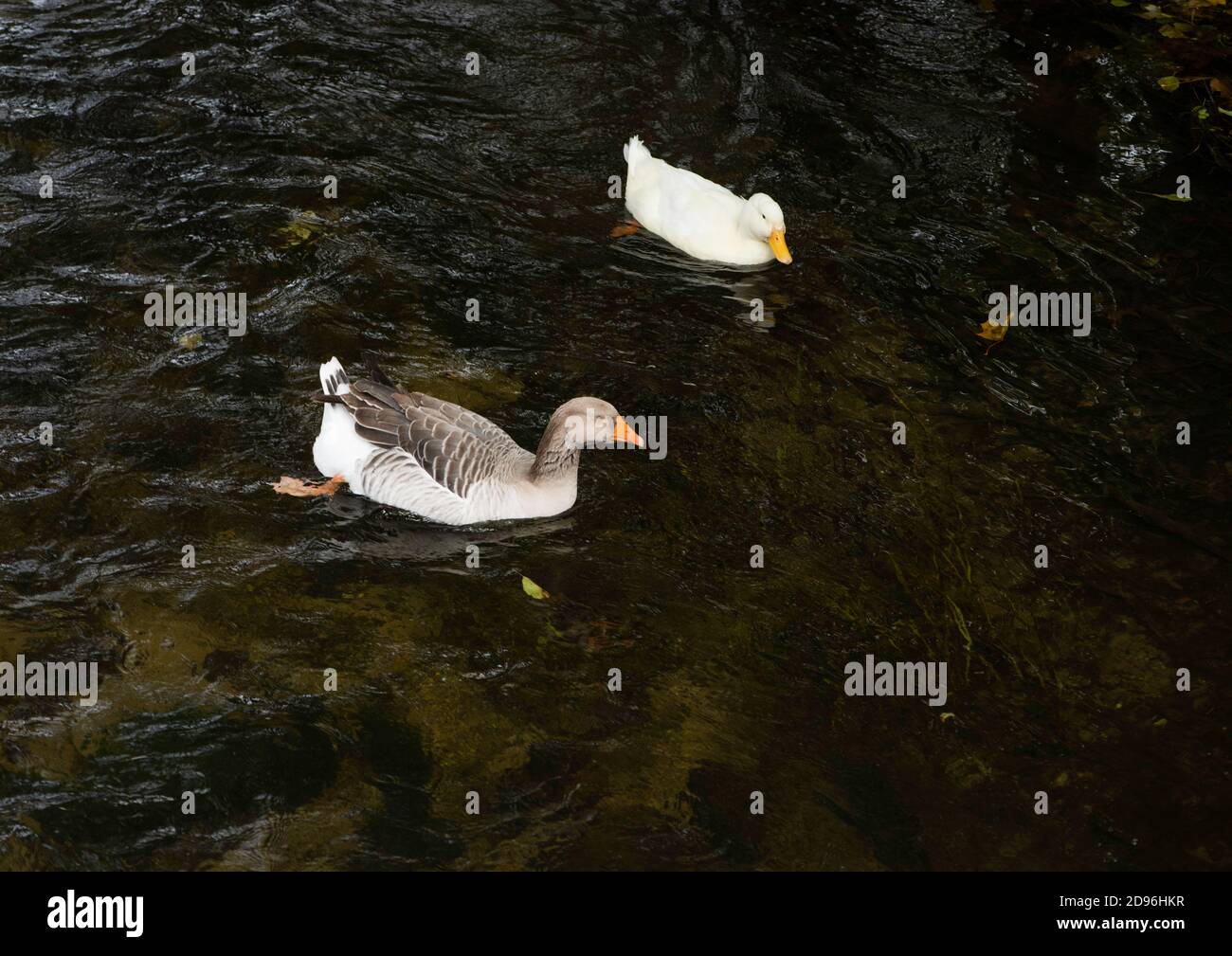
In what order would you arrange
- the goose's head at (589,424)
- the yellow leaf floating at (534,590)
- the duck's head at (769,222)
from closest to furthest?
the yellow leaf floating at (534,590), the goose's head at (589,424), the duck's head at (769,222)

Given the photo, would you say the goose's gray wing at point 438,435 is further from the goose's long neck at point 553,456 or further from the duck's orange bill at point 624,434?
the duck's orange bill at point 624,434

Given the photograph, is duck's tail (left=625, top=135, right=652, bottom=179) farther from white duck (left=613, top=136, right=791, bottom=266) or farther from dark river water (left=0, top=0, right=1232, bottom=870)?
dark river water (left=0, top=0, right=1232, bottom=870)

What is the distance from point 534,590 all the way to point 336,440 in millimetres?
1616

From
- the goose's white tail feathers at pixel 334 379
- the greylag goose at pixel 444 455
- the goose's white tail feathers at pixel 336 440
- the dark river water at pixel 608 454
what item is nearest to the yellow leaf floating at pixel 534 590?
the dark river water at pixel 608 454

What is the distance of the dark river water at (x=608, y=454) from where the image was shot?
244 inches

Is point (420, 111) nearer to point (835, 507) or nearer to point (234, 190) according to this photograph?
point (234, 190)

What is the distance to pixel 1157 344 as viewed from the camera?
31.1 feet

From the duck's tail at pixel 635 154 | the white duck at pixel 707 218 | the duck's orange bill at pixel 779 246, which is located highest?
the duck's tail at pixel 635 154

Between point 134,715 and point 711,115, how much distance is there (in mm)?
8009

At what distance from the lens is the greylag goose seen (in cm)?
744

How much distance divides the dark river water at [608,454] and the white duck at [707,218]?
9.2 inches

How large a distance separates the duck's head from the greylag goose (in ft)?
9.61

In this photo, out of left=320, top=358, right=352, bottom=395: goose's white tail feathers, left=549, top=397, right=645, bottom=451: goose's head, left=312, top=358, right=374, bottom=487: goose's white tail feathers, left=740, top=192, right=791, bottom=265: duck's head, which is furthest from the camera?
left=740, top=192, right=791, bottom=265: duck's head

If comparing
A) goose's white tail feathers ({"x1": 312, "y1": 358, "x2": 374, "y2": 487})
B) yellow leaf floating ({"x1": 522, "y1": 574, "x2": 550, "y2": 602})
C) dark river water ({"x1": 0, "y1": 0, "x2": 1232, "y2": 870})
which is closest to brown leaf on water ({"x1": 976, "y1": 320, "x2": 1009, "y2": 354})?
dark river water ({"x1": 0, "y1": 0, "x2": 1232, "y2": 870})
